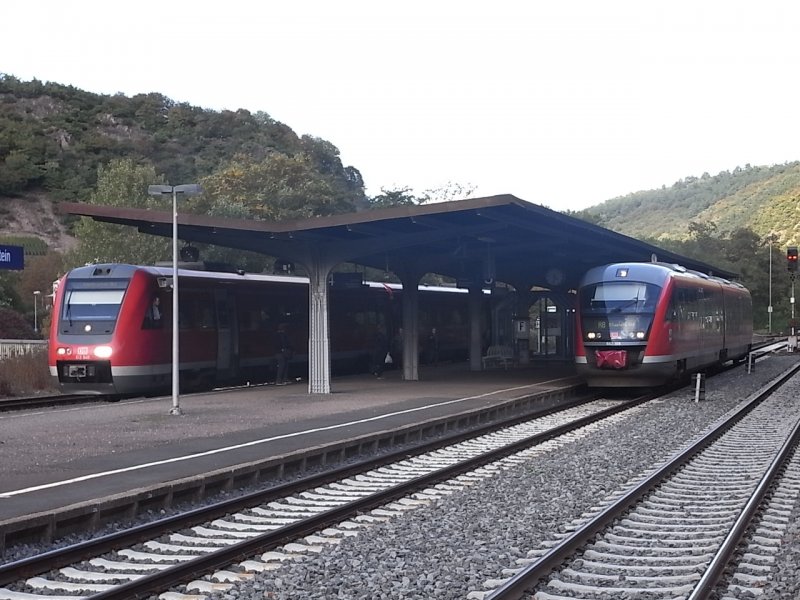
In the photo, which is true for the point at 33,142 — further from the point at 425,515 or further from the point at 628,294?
the point at 425,515

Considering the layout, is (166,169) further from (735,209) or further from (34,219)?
(735,209)

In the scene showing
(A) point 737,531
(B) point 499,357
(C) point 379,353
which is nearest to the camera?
(A) point 737,531

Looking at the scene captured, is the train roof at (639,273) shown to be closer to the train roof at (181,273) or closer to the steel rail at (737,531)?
the train roof at (181,273)

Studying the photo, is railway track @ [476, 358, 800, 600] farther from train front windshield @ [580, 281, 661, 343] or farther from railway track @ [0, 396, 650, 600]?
train front windshield @ [580, 281, 661, 343]

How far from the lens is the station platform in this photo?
412 inches

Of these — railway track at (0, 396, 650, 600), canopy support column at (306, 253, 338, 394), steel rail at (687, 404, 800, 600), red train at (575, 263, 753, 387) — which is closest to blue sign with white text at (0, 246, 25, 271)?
canopy support column at (306, 253, 338, 394)

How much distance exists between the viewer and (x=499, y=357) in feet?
116

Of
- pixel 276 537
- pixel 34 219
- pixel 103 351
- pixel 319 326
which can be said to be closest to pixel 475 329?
pixel 319 326

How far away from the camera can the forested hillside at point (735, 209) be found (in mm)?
133875

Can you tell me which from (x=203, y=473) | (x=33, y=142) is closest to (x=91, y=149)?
(x=33, y=142)

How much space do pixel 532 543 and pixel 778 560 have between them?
6.48ft

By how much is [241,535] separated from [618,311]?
50.4 feet

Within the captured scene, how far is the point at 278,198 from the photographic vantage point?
5606 cm

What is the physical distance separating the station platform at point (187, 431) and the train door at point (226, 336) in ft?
2.56
